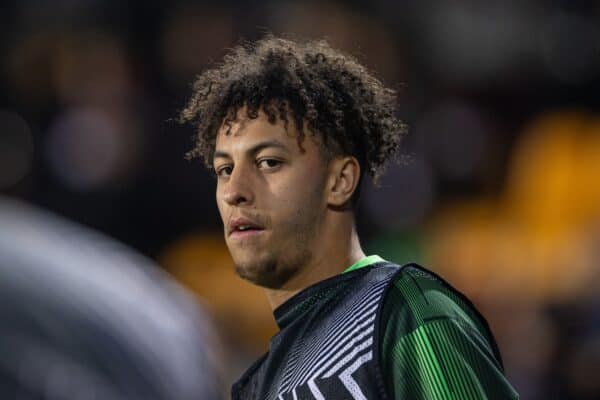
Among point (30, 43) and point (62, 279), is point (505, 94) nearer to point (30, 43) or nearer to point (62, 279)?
point (30, 43)

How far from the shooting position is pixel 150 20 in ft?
27.1

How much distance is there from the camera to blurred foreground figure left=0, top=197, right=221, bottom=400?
208 cm

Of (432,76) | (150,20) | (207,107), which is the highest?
(150,20)

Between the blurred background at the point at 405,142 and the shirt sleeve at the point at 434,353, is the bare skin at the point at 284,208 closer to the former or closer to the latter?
the shirt sleeve at the point at 434,353

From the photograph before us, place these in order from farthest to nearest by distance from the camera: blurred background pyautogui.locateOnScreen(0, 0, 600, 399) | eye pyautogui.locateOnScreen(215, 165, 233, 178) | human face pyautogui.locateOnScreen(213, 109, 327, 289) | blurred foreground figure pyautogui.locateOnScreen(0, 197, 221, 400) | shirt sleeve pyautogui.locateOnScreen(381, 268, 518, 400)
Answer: blurred background pyautogui.locateOnScreen(0, 0, 600, 399)
eye pyautogui.locateOnScreen(215, 165, 233, 178)
human face pyautogui.locateOnScreen(213, 109, 327, 289)
shirt sleeve pyautogui.locateOnScreen(381, 268, 518, 400)
blurred foreground figure pyautogui.locateOnScreen(0, 197, 221, 400)

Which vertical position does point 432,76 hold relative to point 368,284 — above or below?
above

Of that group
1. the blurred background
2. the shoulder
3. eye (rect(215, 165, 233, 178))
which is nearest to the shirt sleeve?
the shoulder

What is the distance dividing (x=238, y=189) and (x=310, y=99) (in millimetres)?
291

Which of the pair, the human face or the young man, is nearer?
the young man

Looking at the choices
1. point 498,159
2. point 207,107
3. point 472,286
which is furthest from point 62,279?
point 498,159

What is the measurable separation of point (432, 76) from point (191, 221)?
74.6 inches

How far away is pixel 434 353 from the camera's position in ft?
8.21

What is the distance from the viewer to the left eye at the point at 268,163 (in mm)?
2949

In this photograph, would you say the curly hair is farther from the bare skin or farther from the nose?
the nose
